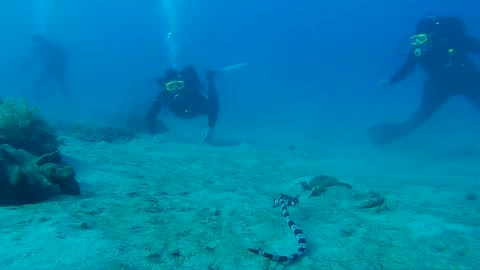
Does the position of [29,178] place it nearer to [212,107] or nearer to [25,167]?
[25,167]

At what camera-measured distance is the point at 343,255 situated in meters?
4.30

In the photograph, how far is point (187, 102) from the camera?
12.9 meters

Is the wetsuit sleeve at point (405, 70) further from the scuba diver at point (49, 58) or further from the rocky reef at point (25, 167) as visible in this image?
the scuba diver at point (49, 58)

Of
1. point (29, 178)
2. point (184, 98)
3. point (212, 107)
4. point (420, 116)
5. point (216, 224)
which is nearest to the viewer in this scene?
point (29, 178)

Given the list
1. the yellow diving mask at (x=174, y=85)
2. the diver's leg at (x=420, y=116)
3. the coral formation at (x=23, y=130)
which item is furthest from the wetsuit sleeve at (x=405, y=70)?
the coral formation at (x=23, y=130)

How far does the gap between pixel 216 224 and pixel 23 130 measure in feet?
15.3

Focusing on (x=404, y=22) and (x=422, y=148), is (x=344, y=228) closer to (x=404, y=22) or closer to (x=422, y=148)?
(x=422, y=148)

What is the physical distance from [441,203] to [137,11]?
147052 millimetres

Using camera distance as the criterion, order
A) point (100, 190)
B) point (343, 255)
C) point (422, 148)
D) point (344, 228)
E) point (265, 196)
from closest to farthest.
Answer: point (343, 255)
point (344, 228)
point (100, 190)
point (265, 196)
point (422, 148)

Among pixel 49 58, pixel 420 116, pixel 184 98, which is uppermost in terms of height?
pixel 49 58

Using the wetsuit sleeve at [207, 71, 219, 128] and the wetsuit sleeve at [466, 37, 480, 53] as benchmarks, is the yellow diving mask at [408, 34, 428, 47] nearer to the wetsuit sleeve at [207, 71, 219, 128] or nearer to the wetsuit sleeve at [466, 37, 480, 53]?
the wetsuit sleeve at [466, 37, 480, 53]

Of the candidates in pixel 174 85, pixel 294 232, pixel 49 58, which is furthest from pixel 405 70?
pixel 49 58

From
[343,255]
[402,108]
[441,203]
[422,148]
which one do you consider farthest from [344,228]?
[402,108]

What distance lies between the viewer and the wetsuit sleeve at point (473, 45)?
12882 mm
